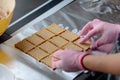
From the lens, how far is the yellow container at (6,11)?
0.89 meters

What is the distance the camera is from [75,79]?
82cm

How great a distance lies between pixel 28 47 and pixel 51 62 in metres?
0.10

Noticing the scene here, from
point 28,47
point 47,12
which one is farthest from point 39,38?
point 47,12

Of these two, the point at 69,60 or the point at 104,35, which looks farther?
the point at 104,35

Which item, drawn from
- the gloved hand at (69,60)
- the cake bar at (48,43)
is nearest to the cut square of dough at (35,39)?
the cake bar at (48,43)

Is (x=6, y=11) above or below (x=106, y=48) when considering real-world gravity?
above

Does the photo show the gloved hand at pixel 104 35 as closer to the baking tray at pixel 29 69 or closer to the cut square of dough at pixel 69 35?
the cut square of dough at pixel 69 35

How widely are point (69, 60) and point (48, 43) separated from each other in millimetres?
137

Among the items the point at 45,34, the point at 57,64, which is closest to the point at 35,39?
the point at 45,34

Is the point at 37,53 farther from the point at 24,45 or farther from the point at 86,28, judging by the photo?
the point at 86,28

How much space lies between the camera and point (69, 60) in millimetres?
807

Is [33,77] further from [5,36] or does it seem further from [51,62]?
[5,36]

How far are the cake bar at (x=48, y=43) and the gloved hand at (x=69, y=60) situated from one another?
0.12 ft

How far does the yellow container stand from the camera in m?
0.89
